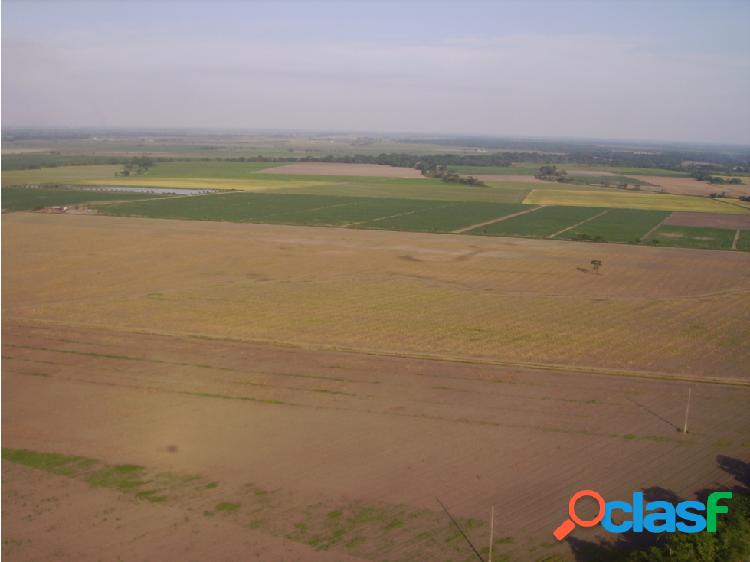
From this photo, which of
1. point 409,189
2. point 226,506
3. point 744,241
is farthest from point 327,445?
point 409,189

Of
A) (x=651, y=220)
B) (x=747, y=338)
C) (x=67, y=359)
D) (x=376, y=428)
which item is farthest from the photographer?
(x=651, y=220)

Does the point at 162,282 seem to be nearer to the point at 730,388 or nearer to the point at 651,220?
the point at 730,388

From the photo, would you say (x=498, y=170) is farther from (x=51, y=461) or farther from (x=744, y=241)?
(x=51, y=461)

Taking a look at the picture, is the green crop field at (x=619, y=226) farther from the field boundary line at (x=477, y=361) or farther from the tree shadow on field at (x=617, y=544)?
the tree shadow on field at (x=617, y=544)

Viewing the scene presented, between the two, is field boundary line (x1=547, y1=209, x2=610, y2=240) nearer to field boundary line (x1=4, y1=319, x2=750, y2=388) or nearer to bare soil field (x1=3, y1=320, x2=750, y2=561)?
field boundary line (x1=4, y1=319, x2=750, y2=388)

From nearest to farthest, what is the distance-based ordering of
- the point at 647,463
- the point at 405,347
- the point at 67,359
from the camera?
the point at 647,463, the point at 67,359, the point at 405,347

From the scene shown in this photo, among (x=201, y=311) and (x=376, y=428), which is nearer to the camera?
(x=376, y=428)

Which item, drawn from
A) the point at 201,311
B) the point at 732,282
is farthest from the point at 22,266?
the point at 732,282
